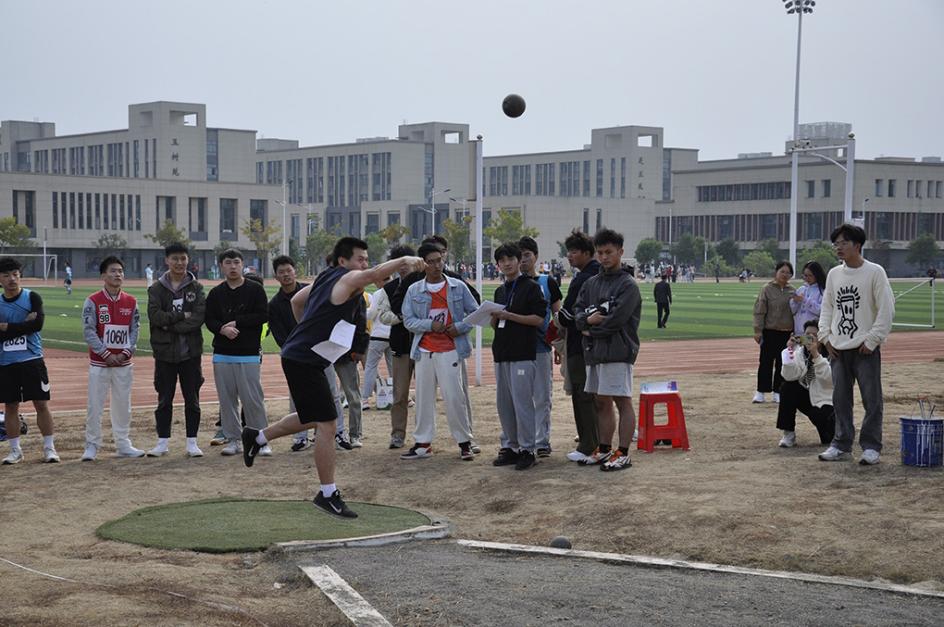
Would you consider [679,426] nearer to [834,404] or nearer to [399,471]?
[834,404]

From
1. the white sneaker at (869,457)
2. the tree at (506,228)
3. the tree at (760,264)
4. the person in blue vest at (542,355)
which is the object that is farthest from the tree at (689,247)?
the white sneaker at (869,457)

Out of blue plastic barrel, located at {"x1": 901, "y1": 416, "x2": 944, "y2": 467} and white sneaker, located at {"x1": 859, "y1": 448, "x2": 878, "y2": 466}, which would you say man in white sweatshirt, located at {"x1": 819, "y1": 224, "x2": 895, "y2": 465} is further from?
blue plastic barrel, located at {"x1": 901, "y1": 416, "x2": 944, "y2": 467}

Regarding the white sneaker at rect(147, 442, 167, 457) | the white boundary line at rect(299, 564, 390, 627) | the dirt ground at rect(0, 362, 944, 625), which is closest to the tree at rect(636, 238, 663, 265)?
the dirt ground at rect(0, 362, 944, 625)

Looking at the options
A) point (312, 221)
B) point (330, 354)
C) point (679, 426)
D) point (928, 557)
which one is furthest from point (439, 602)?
point (312, 221)

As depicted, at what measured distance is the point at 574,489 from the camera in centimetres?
977

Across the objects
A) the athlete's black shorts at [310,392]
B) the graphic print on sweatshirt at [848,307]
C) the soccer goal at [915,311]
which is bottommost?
the soccer goal at [915,311]

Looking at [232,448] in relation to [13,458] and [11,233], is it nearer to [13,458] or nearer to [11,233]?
[13,458]

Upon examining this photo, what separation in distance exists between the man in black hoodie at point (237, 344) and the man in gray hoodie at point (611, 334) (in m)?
3.31

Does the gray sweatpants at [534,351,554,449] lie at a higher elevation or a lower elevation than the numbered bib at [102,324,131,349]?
lower

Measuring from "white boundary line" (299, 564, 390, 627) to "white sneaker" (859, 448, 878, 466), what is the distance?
5.03 m

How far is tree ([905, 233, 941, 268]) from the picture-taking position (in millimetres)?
112688

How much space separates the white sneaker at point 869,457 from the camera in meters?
10.1

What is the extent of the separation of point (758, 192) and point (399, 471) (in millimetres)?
124866

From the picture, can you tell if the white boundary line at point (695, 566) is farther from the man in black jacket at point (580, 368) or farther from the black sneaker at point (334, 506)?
the man in black jacket at point (580, 368)
